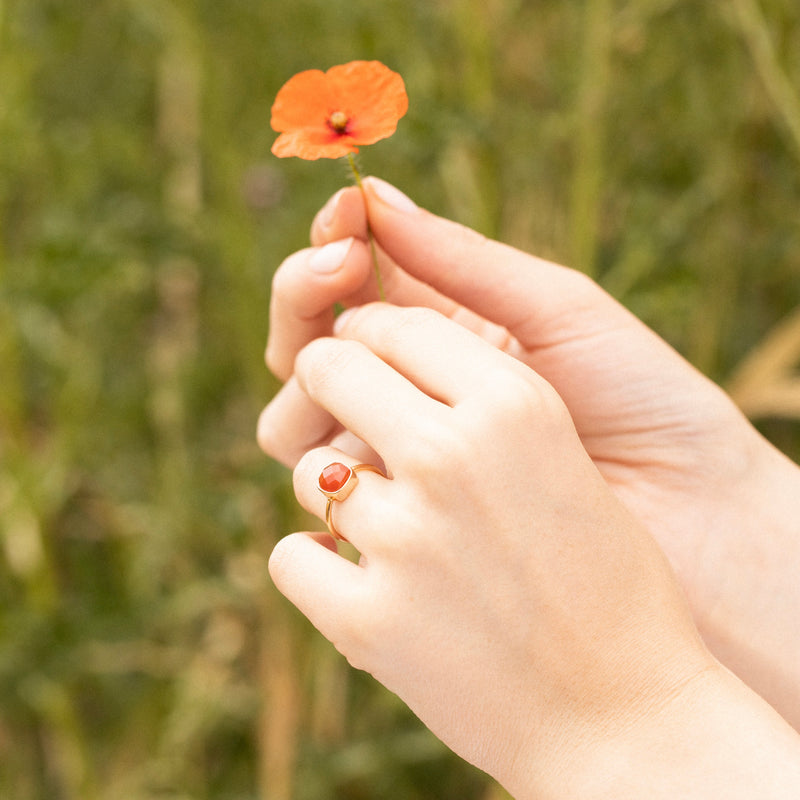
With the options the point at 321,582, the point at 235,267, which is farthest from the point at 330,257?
the point at 235,267

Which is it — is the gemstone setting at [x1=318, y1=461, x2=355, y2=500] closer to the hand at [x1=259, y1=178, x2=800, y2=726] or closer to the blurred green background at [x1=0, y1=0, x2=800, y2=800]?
the hand at [x1=259, y1=178, x2=800, y2=726]

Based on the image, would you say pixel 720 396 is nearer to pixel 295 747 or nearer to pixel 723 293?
pixel 723 293

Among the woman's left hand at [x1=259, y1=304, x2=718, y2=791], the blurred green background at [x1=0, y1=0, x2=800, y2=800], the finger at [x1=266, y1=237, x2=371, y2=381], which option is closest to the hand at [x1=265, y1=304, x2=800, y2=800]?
the woman's left hand at [x1=259, y1=304, x2=718, y2=791]

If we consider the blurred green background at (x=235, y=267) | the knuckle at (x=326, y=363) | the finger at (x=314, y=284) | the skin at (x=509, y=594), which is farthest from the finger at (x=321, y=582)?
the blurred green background at (x=235, y=267)

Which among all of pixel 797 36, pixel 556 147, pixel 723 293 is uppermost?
pixel 797 36

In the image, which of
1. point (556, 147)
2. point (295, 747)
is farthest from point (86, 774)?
point (556, 147)

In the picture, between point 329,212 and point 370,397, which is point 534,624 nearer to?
point 370,397

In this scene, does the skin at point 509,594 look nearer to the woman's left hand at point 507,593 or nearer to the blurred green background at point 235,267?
the woman's left hand at point 507,593
